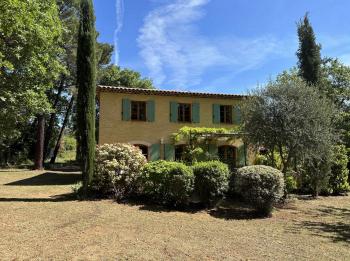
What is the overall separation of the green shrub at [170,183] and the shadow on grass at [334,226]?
3498mm

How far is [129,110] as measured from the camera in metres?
18.5

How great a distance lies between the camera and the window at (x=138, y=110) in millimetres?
18750

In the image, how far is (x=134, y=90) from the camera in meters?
18.4

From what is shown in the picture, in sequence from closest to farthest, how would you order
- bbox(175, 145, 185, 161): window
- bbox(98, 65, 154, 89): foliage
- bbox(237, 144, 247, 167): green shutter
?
bbox(175, 145, 185, 161): window < bbox(237, 144, 247, 167): green shutter < bbox(98, 65, 154, 89): foliage

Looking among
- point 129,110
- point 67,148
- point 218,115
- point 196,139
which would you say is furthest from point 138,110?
point 67,148

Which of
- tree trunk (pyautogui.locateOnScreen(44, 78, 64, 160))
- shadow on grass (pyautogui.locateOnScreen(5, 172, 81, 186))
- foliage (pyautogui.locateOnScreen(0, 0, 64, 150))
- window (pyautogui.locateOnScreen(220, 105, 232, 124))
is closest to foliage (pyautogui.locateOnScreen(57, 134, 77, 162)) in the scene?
tree trunk (pyautogui.locateOnScreen(44, 78, 64, 160))

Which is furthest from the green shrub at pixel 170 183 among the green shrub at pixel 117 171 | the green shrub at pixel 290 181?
the green shrub at pixel 290 181

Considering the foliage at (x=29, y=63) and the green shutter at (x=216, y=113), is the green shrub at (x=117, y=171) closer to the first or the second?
the foliage at (x=29, y=63)

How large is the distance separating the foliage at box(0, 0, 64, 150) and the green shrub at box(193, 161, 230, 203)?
7360mm

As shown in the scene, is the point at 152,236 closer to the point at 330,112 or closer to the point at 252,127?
the point at 252,127

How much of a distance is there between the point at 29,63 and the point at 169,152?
8.00 m

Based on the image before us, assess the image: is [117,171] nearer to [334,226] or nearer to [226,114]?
[334,226]

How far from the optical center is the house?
18.2m

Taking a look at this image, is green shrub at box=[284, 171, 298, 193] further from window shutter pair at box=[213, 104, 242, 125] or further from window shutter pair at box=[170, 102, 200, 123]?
window shutter pair at box=[170, 102, 200, 123]
